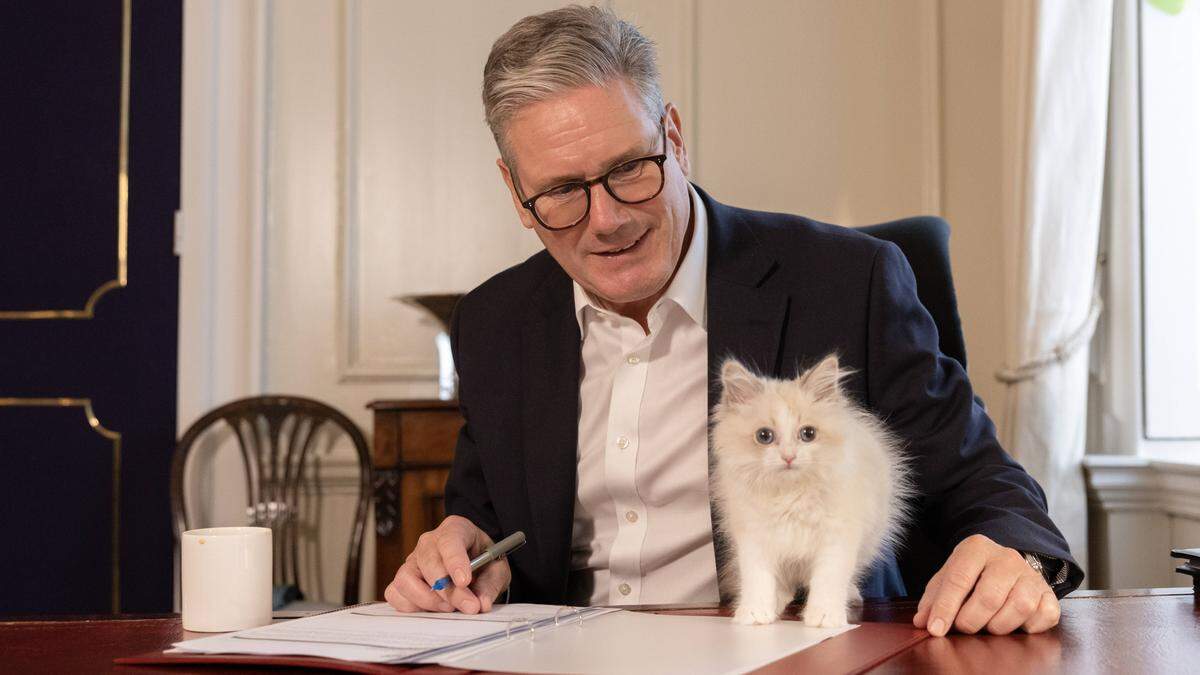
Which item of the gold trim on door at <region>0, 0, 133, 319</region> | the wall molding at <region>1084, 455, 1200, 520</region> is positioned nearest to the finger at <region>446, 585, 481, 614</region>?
the wall molding at <region>1084, 455, 1200, 520</region>

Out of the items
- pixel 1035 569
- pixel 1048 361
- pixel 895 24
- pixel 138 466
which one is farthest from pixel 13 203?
pixel 1035 569

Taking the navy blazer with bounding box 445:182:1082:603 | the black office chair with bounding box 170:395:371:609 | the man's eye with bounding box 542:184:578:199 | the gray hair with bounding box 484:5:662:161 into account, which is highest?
the gray hair with bounding box 484:5:662:161

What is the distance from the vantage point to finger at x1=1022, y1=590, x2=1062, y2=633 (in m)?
1.05

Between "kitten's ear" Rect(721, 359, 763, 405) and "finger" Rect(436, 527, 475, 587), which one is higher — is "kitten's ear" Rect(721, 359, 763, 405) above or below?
above

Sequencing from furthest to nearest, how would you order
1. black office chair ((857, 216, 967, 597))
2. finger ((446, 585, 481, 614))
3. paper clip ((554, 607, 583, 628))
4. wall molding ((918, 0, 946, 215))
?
wall molding ((918, 0, 946, 215))
black office chair ((857, 216, 967, 597))
finger ((446, 585, 481, 614))
paper clip ((554, 607, 583, 628))

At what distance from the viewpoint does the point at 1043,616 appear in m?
1.06

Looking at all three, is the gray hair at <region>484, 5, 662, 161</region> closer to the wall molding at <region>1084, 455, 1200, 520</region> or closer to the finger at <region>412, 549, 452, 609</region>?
the finger at <region>412, 549, 452, 609</region>

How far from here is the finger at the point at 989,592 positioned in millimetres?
1045

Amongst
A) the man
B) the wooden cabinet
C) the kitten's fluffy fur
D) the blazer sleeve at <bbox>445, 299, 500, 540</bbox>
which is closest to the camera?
the kitten's fluffy fur

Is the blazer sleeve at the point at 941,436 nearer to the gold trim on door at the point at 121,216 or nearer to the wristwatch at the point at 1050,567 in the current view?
the wristwatch at the point at 1050,567

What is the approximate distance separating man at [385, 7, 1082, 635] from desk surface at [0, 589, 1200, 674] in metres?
0.14

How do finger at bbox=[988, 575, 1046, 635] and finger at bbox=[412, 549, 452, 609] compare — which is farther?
finger at bbox=[412, 549, 452, 609]

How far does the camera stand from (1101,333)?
104 inches

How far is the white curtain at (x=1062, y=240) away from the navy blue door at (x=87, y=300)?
247cm
